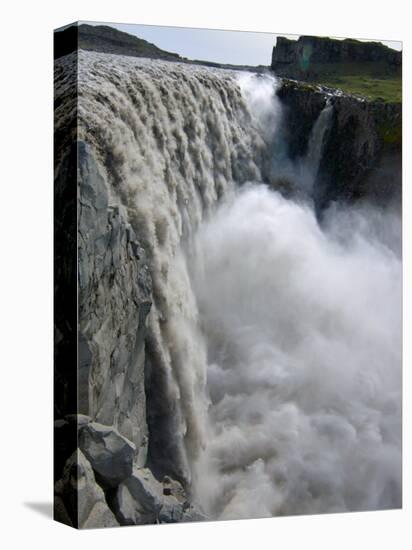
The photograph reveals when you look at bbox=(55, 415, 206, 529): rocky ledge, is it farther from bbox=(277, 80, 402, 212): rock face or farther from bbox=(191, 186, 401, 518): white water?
bbox=(277, 80, 402, 212): rock face

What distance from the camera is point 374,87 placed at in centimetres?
1600

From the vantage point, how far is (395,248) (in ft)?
52.3

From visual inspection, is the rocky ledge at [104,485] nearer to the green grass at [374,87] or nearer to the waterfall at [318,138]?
the waterfall at [318,138]

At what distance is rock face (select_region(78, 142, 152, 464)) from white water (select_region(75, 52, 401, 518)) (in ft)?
0.65

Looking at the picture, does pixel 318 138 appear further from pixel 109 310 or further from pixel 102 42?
pixel 109 310

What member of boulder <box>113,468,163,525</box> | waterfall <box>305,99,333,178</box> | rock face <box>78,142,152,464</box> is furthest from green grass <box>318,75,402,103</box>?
boulder <box>113,468,163,525</box>

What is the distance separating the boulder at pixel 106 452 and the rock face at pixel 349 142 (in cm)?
379

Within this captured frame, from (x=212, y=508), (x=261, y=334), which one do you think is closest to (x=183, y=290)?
(x=261, y=334)

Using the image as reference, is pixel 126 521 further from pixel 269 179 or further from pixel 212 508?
pixel 269 179

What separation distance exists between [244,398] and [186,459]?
3.16ft

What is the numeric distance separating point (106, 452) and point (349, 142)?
483 cm

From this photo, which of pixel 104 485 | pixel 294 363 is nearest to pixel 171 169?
pixel 294 363

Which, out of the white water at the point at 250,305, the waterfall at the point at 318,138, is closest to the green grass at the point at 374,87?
the waterfall at the point at 318,138

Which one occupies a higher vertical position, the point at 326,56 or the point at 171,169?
the point at 326,56
